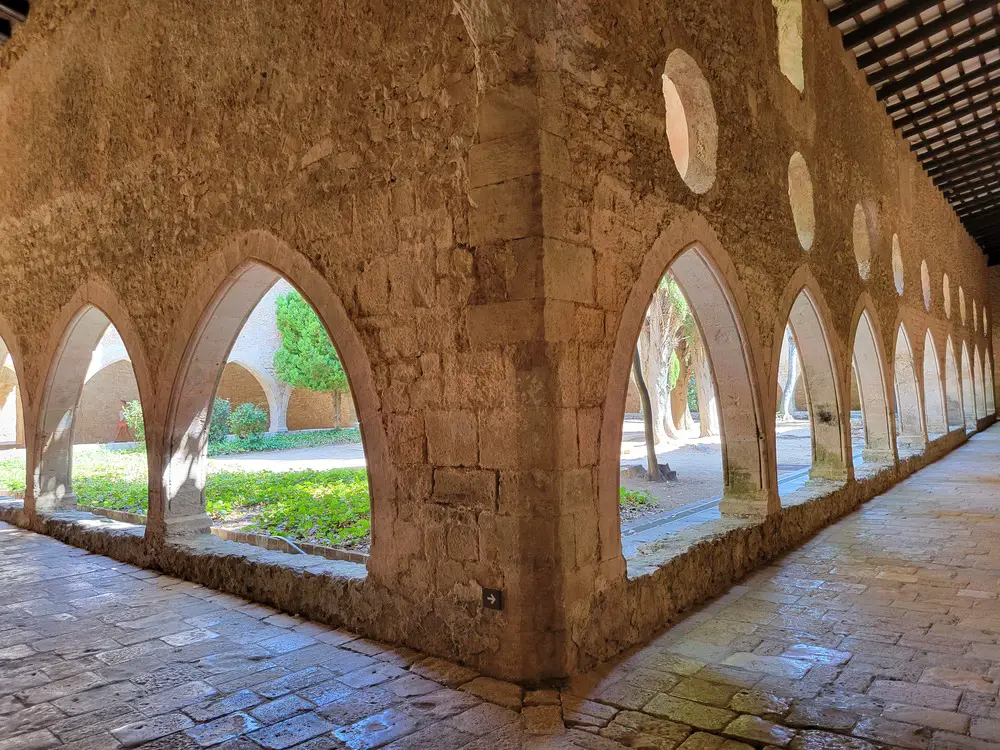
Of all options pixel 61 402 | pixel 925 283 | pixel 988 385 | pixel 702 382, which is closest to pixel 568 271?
pixel 61 402

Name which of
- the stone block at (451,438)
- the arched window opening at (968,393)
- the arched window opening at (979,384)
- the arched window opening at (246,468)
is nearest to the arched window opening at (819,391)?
the arched window opening at (246,468)

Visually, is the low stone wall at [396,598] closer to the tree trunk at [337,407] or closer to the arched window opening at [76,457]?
the arched window opening at [76,457]

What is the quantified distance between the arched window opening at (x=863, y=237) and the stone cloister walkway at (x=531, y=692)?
472 centimetres

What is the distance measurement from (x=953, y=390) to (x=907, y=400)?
491cm

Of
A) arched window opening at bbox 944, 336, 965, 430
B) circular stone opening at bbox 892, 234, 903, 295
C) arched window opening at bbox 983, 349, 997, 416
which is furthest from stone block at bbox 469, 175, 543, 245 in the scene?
arched window opening at bbox 983, 349, 997, 416

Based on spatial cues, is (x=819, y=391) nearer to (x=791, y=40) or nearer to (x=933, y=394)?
(x=791, y=40)

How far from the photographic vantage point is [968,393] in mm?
15594

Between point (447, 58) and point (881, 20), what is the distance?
6984mm

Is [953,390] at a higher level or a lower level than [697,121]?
lower

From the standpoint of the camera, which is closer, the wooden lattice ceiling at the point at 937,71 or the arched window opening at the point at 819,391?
the arched window opening at the point at 819,391

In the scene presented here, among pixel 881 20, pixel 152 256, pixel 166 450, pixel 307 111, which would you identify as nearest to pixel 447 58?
pixel 307 111

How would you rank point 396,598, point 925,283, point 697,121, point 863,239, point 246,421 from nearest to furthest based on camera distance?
point 396,598 < point 697,121 < point 863,239 < point 925,283 < point 246,421

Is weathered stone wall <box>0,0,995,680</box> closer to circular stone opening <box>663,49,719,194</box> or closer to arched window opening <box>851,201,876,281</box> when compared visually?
circular stone opening <box>663,49,719,194</box>

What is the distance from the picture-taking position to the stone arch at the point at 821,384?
6.17 meters
